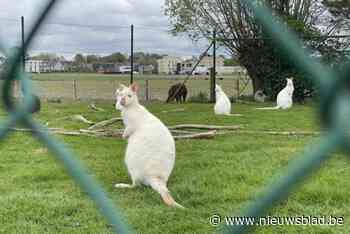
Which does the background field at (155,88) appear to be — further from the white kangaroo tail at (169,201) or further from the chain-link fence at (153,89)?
the white kangaroo tail at (169,201)

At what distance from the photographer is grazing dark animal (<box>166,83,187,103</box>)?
365 inches

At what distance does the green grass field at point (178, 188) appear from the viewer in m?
2.05

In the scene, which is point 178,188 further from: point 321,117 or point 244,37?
point 244,37

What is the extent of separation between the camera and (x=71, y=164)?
504 mm

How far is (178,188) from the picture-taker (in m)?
2.62

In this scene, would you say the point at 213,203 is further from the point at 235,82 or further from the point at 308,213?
the point at 235,82

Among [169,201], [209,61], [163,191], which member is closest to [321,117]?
[169,201]

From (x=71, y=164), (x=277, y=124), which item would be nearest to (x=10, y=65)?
(x=71, y=164)

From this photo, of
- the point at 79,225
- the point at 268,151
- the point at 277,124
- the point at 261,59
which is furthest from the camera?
the point at 261,59

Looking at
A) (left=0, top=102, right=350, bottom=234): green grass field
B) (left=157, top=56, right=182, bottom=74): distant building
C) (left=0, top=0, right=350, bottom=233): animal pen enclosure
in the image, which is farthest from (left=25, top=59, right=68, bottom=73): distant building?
(left=157, top=56, right=182, bottom=74): distant building

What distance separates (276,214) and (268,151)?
161 centimetres

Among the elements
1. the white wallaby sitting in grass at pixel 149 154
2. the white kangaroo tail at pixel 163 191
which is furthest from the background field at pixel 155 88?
the white kangaroo tail at pixel 163 191

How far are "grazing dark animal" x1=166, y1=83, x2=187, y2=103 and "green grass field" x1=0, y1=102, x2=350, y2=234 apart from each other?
4997mm

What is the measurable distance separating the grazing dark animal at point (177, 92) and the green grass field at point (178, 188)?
16.4 feet
